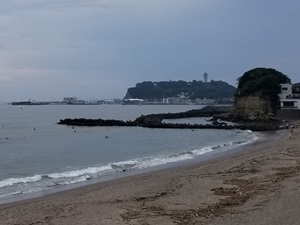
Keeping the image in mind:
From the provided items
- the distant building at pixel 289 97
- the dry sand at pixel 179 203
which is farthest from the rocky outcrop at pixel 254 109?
the dry sand at pixel 179 203

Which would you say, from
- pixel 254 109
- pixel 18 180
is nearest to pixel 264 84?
pixel 254 109

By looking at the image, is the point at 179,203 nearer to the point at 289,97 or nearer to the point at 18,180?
the point at 18,180

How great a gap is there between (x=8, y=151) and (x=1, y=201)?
19433mm

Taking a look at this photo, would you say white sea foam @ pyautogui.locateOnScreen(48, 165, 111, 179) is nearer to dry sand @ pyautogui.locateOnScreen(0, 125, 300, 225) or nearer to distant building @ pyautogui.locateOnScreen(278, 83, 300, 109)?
dry sand @ pyautogui.locateOnScreen(0, 125, 300, 225)

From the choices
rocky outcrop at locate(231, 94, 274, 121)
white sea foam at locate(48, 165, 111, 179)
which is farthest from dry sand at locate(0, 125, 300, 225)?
rocky outcrop at locate(231, 94, 274, 121)

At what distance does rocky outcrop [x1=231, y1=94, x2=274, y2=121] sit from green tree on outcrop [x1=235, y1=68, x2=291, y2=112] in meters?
0.85

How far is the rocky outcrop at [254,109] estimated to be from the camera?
7075 cm

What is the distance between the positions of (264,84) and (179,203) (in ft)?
217

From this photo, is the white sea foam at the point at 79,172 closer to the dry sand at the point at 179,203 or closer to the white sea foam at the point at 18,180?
the white sea foam at the point at 18,180

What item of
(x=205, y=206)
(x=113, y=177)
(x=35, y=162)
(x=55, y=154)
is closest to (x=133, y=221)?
(x=205, y=206)

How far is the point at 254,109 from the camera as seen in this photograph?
73.1m

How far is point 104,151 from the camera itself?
103ft

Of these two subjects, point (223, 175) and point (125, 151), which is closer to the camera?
point (223, 175)

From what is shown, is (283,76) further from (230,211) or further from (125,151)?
(230,211)
